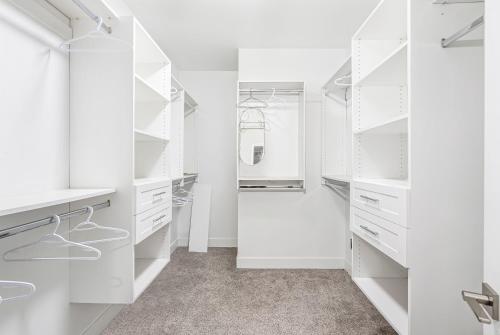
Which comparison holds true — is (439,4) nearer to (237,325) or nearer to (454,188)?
(454,188)

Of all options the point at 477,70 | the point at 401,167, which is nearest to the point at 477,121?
the point at 477,70

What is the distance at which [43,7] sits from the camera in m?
1.35

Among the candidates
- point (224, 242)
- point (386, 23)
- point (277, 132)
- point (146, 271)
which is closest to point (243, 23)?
point (277, 132)

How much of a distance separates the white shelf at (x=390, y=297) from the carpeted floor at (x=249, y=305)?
350 millimetres

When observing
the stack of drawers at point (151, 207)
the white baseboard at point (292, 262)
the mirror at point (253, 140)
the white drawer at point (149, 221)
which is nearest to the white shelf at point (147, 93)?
the stack of drawers at point (151, 207)

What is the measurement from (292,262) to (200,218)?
1.34m

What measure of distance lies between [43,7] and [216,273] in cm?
254

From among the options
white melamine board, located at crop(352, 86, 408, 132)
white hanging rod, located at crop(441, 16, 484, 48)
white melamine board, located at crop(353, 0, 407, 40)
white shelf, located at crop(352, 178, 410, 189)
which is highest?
white melamine board, located at crop(353, 0, 407, 40)

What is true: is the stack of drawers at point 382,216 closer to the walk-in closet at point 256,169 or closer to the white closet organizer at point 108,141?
the walk-in closet at point 256,169

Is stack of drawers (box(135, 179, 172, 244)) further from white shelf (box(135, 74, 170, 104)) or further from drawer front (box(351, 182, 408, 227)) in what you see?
drawer front (box(351, 182, 408, 227))

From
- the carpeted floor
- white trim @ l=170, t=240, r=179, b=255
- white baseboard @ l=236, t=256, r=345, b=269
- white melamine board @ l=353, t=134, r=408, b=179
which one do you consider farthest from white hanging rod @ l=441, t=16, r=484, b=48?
white trim @ l=170, t=240, r=179, b=255

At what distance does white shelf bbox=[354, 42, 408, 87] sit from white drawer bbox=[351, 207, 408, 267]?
2.76 ft

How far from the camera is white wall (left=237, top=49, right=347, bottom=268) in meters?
3.14

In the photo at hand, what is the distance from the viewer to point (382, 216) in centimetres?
146
